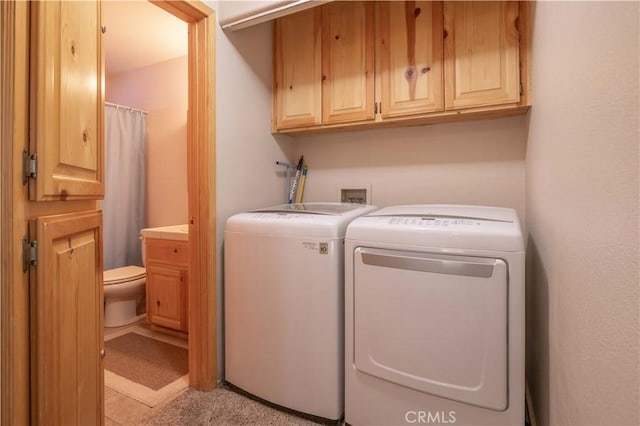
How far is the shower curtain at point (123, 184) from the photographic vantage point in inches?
113

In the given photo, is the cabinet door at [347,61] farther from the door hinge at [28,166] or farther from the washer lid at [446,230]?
the door hinge at [28,166]

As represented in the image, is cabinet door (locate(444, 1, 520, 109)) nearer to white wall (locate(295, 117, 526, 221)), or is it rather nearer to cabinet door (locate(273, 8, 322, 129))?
white wall (locate(295, 117, 526, 221))

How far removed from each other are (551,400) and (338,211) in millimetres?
1067

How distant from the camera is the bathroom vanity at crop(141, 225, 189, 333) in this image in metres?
2.22

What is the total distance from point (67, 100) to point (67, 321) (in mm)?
640

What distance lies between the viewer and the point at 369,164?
209 cm

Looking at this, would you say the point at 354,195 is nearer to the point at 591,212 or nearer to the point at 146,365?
the point at 591,212

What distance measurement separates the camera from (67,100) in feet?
2.88

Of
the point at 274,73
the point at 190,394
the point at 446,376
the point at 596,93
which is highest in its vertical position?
the point at 274,73

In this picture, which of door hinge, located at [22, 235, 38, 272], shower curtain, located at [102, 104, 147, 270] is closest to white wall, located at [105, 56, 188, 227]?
shower curtain, located at [102, 104, 147, 270]

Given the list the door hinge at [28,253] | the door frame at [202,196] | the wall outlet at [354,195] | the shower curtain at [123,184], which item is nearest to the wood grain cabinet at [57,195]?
the door hinge at [28,253]

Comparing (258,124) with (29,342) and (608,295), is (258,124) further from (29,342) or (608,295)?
(608,295)

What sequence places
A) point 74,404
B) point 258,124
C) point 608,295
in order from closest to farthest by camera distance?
point 608,295
point 74,404
point 258,124

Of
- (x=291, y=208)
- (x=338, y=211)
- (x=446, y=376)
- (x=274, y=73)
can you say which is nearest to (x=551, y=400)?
(x=446, y=376)
